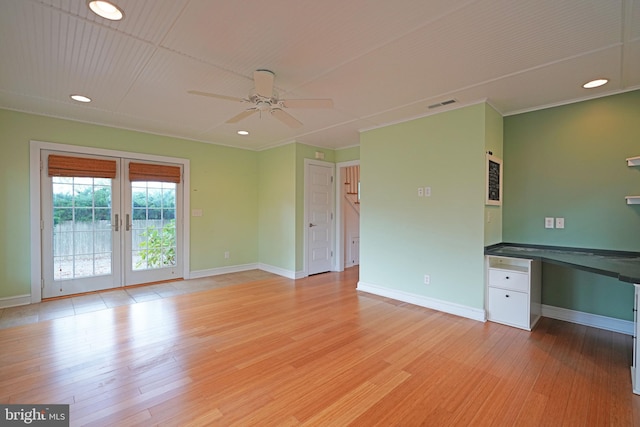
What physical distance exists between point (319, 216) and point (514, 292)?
348 centimetres

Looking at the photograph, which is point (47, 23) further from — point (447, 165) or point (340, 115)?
point (447, 165)

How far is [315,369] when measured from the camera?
7.63 feet

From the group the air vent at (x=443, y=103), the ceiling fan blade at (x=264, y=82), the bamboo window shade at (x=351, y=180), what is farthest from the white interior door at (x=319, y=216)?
the ceiling fan blade at (x=264, y=82)

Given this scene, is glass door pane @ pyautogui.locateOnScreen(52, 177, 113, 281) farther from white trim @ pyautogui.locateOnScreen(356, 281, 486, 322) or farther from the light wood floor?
white trim @ pyautogui.locateOnScreen(356, 281, 486, 322)

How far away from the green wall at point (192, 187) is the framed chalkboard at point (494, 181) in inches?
171

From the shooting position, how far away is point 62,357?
2.47 metres

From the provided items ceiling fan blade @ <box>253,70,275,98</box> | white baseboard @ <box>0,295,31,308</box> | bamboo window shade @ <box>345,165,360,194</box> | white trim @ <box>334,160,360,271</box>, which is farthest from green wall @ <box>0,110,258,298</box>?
ceiling fan blade @ <box>253,70,275,98</box>

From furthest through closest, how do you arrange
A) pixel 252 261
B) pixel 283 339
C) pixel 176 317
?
pixel 252 261, pixel 176 317, pixel 283 339

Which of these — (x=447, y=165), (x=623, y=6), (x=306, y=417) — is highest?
(x=623, y=6)

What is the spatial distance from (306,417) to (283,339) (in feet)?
3.56

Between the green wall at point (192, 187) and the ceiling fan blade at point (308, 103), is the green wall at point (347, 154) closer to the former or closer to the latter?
the green wall at point (192, 187)

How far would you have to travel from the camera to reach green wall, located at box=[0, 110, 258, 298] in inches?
147

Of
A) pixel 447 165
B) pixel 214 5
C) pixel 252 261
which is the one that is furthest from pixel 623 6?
pixel 252 261

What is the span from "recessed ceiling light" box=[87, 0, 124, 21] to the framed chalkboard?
359 centimetres
